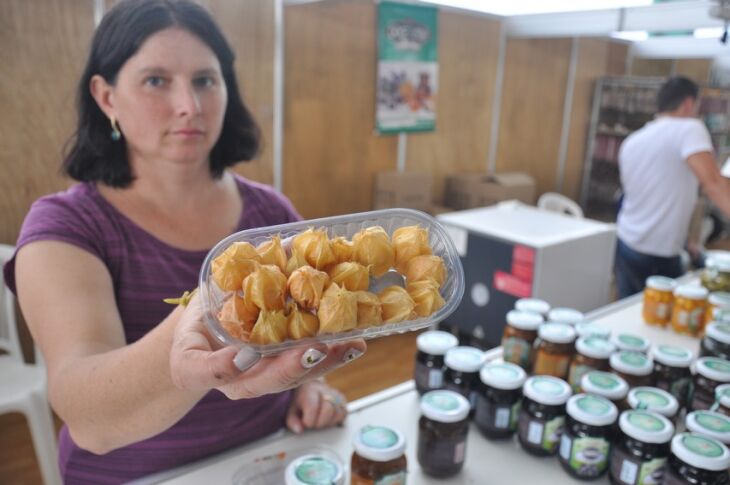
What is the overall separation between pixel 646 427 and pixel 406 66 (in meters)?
3.46

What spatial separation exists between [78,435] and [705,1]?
229cm

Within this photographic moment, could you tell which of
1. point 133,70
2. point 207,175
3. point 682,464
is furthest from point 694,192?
point 133,70

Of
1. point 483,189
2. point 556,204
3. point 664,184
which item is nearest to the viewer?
point 664,184

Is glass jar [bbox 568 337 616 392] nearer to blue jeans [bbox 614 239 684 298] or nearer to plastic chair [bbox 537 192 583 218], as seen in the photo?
blue jeans [bbox 614 239 684 298]

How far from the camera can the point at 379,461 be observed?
0.93 m

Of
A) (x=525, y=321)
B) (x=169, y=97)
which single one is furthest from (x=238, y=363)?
(x=525, y=321)

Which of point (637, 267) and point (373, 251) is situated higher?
point (373, 251)

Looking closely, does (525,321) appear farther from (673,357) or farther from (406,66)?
(406,66)

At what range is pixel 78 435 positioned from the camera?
2.95 ft

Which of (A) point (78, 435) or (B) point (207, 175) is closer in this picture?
(A) point (78, 435)

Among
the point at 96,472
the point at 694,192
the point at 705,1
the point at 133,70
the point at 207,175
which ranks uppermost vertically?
the point at 705,1

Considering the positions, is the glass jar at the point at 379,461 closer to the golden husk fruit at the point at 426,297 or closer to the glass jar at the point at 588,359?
the golden husk fruit at the point at 426,297

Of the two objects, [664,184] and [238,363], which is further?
[664,184]

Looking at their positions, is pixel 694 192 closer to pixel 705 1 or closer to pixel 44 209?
pixel 705 1
